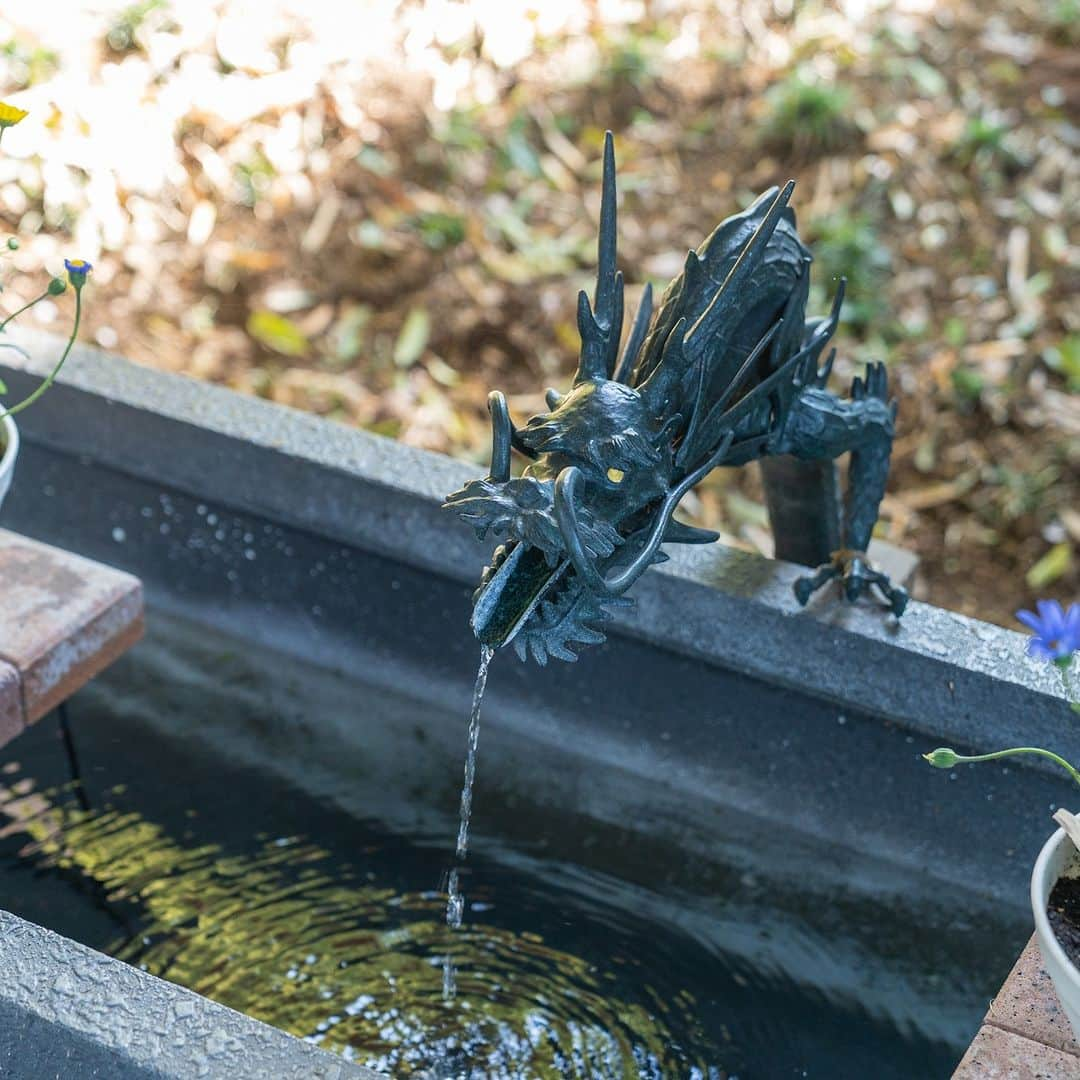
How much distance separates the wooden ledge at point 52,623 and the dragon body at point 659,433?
709mm

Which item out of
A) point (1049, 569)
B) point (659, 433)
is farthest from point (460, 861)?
point (1049, 569)

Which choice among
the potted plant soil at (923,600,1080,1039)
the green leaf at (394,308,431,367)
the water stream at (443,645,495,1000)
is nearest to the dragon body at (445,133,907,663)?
the water stream at (443,645,495,1000)

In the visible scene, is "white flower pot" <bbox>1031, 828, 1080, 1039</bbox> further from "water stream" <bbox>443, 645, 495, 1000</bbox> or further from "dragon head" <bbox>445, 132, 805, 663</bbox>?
"water stream" <bbox>443, 645, 495, 1000</bbox>

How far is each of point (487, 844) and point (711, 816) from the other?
35 centimetres

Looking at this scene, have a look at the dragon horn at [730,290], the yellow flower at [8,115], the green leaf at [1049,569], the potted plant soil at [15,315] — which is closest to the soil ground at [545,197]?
the green leaf at [1049,569]

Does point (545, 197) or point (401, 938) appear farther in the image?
point (545, 197)

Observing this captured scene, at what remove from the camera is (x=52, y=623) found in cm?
204

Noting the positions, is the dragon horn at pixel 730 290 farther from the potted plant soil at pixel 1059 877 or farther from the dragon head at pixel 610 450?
the potted plant soil at pixel 1059 877

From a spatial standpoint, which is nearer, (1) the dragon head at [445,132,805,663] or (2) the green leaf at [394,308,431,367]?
(1) the dragon head at [445,132,805,663]

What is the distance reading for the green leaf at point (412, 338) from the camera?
12.3 feet

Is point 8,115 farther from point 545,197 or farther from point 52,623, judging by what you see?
point 545,197

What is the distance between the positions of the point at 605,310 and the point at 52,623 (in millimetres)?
898

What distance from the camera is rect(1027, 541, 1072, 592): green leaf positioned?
3.34 m

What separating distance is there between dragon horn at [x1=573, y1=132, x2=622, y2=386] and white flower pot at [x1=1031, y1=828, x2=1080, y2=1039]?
70 cm
